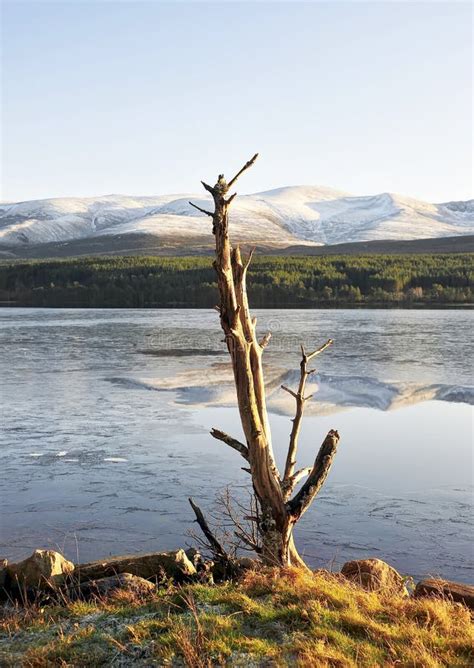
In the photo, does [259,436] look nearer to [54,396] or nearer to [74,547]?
[74,547]

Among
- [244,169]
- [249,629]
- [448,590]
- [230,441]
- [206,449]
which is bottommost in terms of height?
[206,449]

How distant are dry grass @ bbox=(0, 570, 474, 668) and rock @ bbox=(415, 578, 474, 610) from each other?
36 centimetres

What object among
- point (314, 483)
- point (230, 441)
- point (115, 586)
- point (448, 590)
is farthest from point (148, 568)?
point (448, 590)

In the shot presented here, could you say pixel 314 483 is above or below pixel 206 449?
above

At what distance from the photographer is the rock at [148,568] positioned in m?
7.57

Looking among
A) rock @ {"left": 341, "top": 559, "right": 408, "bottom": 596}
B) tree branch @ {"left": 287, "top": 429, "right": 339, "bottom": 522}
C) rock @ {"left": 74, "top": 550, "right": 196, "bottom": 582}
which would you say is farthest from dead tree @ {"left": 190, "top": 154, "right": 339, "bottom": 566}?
rock @ {"left": 74, "top": 550, "right": 196, "bottom": 582}

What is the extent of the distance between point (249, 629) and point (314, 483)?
86.6 inches

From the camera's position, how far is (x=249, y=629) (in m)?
6.20

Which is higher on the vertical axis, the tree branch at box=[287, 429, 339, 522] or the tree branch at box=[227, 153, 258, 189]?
the tree branch at box=[227, 153, 258, 189]

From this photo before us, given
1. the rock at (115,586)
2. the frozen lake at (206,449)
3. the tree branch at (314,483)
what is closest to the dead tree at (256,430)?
the tree branch at (314,483)

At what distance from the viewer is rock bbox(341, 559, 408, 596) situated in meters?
7.28

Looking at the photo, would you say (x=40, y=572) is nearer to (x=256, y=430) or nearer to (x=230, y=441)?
(x=230, y=441)

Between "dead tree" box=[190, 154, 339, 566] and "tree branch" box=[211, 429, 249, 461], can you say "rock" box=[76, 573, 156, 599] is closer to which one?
"dead tree" box=[190, 154, 339, 566]

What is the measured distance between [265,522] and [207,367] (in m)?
16.9
